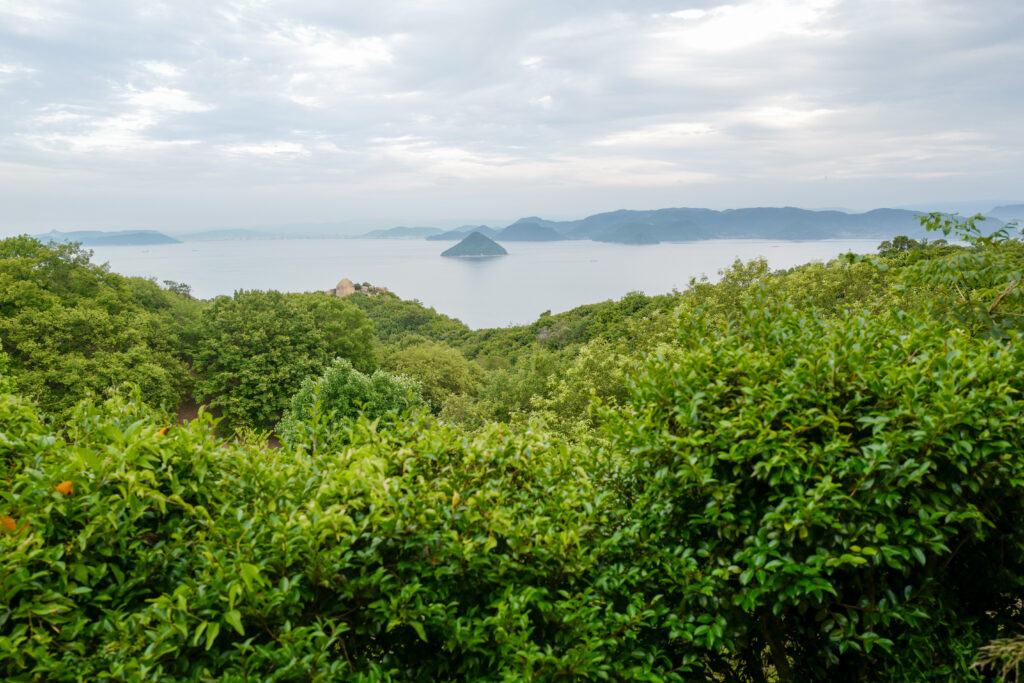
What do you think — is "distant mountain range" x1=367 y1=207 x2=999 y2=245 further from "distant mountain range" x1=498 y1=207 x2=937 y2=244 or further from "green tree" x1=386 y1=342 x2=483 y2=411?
"green tree" x1=386 y1=342 x2=483 y2=411

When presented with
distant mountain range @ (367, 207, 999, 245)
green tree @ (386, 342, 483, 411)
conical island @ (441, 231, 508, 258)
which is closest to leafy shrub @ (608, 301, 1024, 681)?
green tree @ (386, 342, 483, 411)

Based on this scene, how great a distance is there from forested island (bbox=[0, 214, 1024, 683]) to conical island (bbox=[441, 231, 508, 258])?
14954cm

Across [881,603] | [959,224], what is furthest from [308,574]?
[959,224]

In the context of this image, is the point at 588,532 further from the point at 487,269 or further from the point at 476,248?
the point at 476,248

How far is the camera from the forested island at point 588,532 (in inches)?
83.4

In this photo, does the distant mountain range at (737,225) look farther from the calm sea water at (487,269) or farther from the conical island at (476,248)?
the conical island at (476,248)

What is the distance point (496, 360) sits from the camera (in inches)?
1818

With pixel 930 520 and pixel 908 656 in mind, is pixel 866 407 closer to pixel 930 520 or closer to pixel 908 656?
pixel 930 520

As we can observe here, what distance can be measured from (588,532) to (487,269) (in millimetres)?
134616

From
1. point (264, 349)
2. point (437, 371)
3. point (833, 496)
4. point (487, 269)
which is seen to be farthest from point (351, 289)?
point (833, 496)

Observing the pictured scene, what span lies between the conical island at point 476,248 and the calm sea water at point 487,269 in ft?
9.79

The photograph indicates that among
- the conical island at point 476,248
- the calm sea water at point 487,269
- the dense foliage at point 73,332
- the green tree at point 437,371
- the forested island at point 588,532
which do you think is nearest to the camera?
the forested island at point 588,532

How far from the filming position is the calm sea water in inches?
2904

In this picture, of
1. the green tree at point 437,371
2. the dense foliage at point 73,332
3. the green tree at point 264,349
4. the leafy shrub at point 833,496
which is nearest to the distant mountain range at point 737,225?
the green tree at point 437,371
